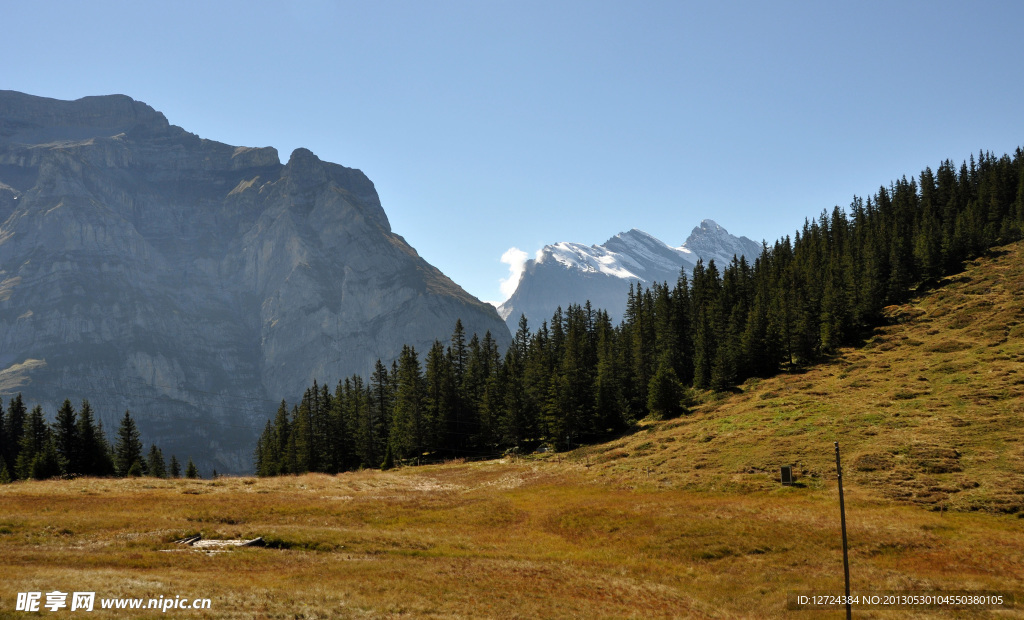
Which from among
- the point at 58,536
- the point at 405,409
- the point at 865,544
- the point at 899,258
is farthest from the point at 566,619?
the point at 899,258

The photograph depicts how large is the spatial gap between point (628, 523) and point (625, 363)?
60.6 meters

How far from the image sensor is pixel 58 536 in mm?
31156

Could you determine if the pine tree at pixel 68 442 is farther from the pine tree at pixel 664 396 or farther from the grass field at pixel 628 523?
the pine tree at pixel 664 396

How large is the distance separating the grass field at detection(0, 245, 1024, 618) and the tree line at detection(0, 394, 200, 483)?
25988 mm

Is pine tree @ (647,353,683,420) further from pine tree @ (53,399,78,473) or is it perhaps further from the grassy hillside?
pine tree @ (53,399,78,473)

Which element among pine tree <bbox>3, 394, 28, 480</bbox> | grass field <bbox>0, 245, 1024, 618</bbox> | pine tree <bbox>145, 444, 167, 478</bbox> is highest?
pine tree <bbox>3, 394, 28, 480</bbox>

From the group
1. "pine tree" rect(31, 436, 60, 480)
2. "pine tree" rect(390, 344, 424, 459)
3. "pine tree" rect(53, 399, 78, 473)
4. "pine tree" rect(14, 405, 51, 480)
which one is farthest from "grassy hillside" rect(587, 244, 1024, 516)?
"pine tree" rect(14, 405, 51, 480)

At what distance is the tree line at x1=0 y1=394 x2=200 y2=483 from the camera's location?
71.5 m

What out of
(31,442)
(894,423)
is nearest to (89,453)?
(31,442)

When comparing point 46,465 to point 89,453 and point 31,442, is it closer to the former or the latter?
point 89,453

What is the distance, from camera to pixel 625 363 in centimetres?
10075

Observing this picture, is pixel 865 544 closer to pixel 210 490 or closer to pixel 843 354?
pixel 210 490

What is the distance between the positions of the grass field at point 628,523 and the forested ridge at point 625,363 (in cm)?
1836

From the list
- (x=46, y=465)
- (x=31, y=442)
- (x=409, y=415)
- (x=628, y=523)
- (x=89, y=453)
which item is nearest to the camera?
(x=628, y=523)
